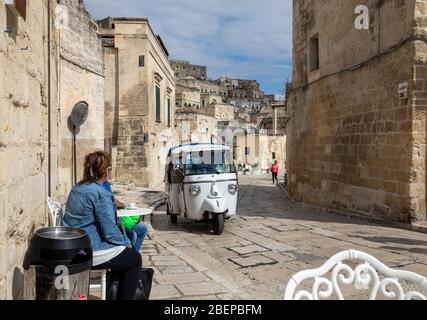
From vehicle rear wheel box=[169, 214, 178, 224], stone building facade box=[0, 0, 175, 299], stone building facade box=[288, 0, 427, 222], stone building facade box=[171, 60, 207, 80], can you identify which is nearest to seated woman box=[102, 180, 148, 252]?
stone building facade box=[0, 0, 175, 299]

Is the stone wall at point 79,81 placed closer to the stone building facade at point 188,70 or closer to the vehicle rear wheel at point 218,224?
the vehicle rear wheel at point 218,224

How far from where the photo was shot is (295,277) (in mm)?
2283

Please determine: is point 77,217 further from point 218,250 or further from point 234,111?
point 234,111

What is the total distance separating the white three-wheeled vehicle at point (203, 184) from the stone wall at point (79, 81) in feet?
10.9

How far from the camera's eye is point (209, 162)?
346 inches

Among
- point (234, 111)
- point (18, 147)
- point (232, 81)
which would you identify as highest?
point (232, 81)

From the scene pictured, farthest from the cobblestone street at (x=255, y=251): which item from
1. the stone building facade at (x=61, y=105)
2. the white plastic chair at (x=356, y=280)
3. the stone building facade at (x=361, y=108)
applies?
the white plastic chair at (x=356, y=280)

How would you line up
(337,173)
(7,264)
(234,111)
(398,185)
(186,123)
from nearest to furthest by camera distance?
1. (7,264)
2. (398,185)
3. (337,173)
4. (186,123)
5. (234,111)

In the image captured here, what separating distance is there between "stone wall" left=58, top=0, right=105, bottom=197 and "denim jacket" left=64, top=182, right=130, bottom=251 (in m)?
7.51

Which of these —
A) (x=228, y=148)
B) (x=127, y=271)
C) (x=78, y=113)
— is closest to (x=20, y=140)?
(x=127, y=271)

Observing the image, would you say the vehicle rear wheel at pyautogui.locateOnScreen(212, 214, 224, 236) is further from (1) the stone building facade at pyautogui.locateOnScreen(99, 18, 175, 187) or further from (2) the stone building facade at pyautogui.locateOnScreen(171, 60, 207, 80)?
(2) the stone building facade at pyautogui.locateOnScreen(171, 60, 207, 80)

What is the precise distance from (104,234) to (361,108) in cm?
799
